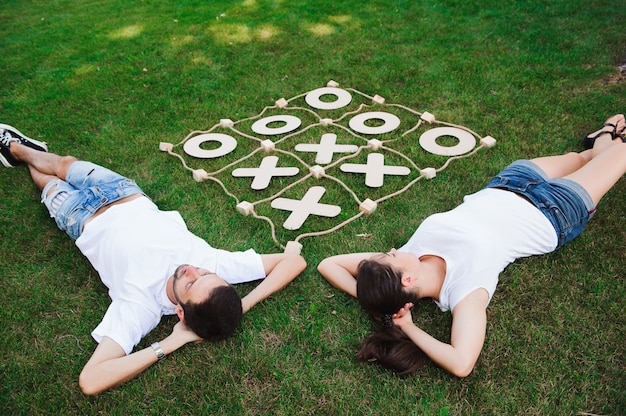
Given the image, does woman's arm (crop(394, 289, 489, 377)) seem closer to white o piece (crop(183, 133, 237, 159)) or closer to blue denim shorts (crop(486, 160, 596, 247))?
blue denim shorts (crop(486, 160, 596, 247))

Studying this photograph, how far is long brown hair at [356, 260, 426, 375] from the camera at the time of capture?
2303mm

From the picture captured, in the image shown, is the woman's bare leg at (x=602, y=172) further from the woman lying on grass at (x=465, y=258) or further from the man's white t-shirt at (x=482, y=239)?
the man's white t-shirt at (x=482, y=239)

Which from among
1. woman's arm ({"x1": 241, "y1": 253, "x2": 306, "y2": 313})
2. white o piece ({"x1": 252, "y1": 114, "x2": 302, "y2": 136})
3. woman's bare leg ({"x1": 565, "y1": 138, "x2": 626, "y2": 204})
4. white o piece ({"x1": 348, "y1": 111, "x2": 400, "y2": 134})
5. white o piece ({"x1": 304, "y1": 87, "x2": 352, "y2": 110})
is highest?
woman's bare leg ({"x1": 565, "y1": 138, "x2": 626, "y2": 204})

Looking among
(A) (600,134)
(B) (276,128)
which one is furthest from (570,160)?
(B) (276,128)

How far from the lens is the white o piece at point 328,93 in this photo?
14.8 feet

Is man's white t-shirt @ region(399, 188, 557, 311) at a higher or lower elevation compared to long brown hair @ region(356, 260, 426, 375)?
higher

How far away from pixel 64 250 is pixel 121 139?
144cm

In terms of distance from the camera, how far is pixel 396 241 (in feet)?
10.1

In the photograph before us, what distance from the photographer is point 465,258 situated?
2455 millimetres

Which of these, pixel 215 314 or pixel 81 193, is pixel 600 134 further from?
pixel 81 193

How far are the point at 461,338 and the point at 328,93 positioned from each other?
10.4ft

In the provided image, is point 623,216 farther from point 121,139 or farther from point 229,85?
point 121,139

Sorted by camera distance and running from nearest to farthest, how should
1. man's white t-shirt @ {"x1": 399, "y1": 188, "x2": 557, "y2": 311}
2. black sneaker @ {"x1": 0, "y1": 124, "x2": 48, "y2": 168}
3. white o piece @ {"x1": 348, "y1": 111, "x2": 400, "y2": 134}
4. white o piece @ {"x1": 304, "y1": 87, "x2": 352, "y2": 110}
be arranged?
man's white t-shirt @ {"x1": 399, "y1": 188, "x2": 557, "y2": 311}
black sneaker @ {"x1": 0, "y1": 124, "x2": 48, "y2": 168}
white o piece @ {"x1": 348, "y1": 111, "x2": 400, "y2": 134}
white o piece @ {"x1": 304, "y1": 87, "x2": 352, "y2": 110}

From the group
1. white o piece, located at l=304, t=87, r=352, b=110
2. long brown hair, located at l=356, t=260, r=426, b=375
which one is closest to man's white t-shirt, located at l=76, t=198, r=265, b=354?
long brown hair, located at l=356, t=260, r=426, b=375
